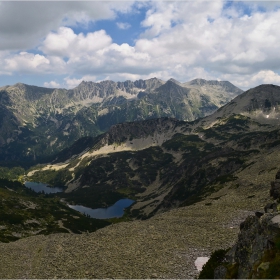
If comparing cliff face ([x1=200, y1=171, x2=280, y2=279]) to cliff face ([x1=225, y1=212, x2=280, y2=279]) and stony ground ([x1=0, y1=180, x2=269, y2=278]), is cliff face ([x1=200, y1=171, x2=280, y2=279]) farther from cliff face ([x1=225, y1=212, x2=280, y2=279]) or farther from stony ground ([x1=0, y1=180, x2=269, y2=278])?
stony ground ([x1=0, y1=180, x2=269, y2=278])

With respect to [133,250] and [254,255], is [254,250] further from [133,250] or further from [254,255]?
[133,250]

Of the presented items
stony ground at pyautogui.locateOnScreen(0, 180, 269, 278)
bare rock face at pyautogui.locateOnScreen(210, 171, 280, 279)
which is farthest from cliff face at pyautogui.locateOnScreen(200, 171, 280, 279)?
stony ground at pyautogui.locateOnScreen(0, 180, 269, 278)

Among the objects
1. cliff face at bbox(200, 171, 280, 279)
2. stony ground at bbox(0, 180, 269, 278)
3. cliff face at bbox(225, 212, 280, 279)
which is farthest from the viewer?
stony ground at bbox(0, 180, 269, 278)

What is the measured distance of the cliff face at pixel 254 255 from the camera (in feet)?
83.5

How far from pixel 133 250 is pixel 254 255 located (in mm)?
28107

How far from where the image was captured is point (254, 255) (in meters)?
29.2

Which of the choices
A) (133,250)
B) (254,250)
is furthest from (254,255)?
(133,250)

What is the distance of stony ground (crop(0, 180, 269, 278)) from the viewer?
44875 millimetres

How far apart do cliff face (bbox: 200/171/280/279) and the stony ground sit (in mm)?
7444

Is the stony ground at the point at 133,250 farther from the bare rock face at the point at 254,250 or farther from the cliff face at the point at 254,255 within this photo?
the bare rock face at the point at 254,250

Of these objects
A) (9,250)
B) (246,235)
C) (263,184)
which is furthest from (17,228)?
(246,235)

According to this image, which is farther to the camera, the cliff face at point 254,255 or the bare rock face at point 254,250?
the bare rock face at point 254,250

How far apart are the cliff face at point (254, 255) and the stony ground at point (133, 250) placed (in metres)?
7.44

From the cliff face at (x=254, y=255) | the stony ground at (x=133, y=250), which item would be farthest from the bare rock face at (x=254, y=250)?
the stony ground at (x=133, y=250)
